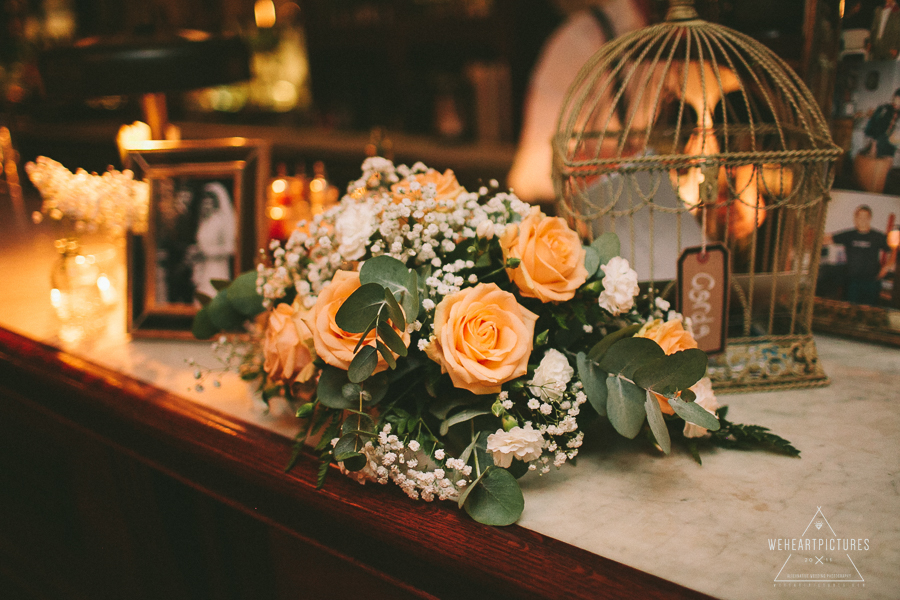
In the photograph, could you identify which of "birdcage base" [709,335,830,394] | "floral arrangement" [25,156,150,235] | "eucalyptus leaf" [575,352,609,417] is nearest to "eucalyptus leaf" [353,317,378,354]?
"eucalyptus leaf" [575,352,609,417]

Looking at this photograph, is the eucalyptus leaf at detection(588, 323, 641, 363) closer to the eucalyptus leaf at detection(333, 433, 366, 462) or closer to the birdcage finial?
the eucalyptus leaf at detection(333, 433, 366, 462)

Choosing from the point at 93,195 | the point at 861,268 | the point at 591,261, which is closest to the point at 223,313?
the point at 93,195

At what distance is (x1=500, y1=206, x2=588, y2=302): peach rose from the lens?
0.67 m

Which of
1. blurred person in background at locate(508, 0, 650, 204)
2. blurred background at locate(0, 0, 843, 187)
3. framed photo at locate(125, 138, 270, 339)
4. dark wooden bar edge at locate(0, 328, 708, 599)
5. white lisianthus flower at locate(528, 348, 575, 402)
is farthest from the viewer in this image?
blurred background at locate(0, 0, 843, 187)

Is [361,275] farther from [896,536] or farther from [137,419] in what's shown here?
[896,536]

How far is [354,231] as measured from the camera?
2.43 ft

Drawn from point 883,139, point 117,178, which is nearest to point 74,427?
point 117,178

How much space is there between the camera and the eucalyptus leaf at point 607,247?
0.75m

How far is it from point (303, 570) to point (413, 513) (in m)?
0.21

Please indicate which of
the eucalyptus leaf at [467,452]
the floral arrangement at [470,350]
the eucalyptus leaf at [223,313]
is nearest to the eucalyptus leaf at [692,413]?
the floral arrangement at [470,350]

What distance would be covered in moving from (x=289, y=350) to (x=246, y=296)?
0.67ft

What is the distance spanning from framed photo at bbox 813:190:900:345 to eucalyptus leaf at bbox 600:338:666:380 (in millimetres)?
549

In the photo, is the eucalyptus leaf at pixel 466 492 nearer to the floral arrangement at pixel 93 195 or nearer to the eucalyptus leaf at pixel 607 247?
the eucalyptus leaf at pixel 607 247

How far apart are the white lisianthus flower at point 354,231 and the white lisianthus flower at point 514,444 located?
28 centimetres
